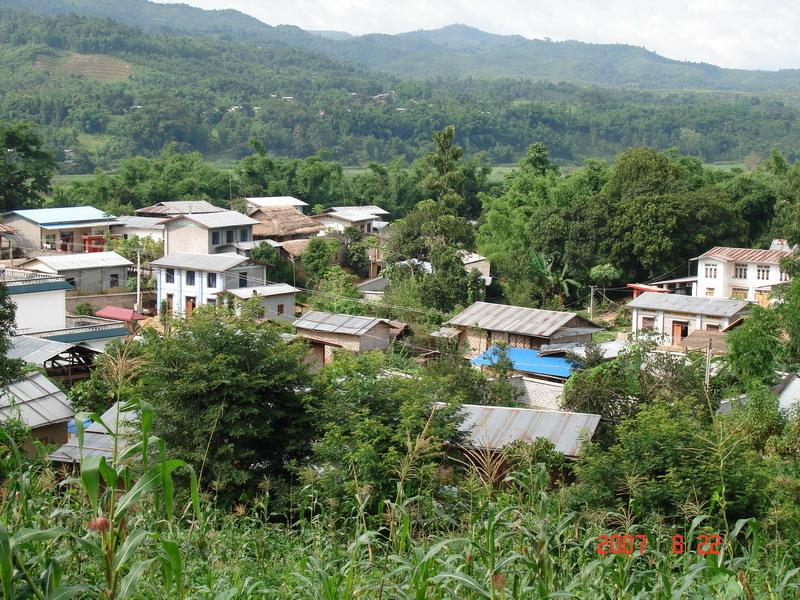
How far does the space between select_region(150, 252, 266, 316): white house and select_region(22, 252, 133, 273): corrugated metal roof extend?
183 centimetres

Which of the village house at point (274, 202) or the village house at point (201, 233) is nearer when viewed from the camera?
the village house at point (201, 233)

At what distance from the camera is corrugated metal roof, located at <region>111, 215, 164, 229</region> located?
91.2 ft

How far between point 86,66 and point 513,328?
214 ft

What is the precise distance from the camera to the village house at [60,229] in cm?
2673

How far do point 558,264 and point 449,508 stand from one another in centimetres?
1878

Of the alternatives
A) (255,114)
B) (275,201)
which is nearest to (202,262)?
(275,201)

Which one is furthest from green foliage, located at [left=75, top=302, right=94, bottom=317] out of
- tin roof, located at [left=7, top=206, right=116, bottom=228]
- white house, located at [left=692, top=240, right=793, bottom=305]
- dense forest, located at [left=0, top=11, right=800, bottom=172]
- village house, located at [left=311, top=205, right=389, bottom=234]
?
dense forest, located at [left=0, top=11, right=800, bottom=172]

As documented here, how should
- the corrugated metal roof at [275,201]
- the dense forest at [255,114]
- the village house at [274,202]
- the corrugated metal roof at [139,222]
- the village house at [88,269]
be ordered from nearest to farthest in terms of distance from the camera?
the village house at [88,269] → the corrugated metal roof at [139,222] → the village house at [274,202] → the corrugated metal roof at [275,201] → the dense forest at [255,114]

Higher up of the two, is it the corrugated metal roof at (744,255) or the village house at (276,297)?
the corrugated metal roof at (744,255)

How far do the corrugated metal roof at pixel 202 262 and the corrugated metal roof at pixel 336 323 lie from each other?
350 cm

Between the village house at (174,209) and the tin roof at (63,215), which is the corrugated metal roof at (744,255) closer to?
the village house at (174,209)

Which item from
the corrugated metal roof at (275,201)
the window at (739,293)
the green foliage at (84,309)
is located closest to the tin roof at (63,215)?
the corrugated metal roof at (275,201)

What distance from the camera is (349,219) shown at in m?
31.6
